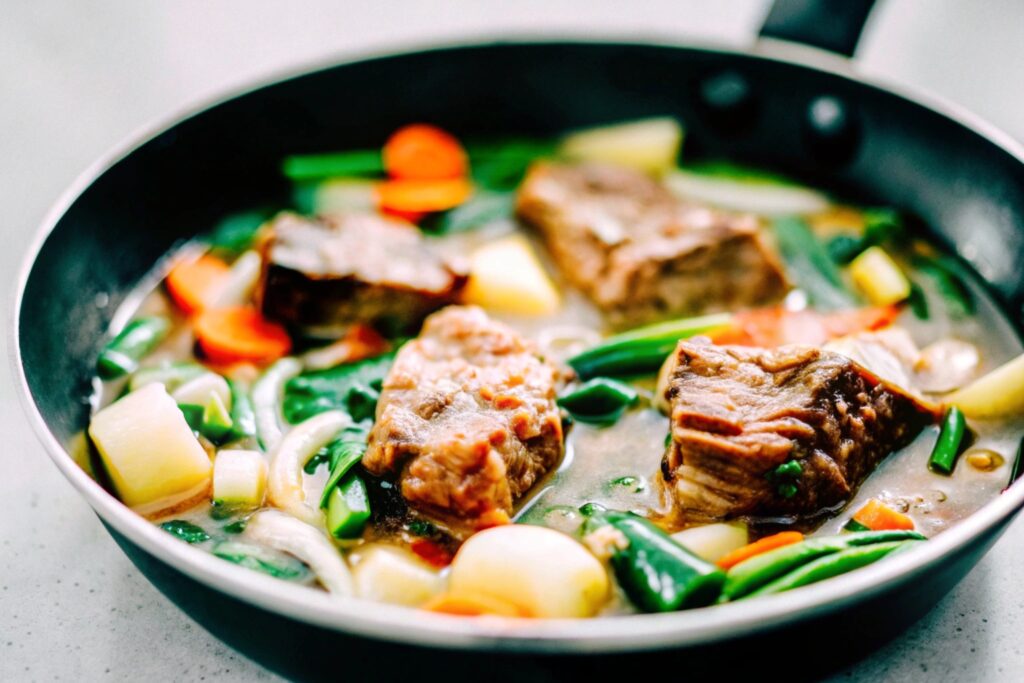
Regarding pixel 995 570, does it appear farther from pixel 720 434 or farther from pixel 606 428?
pixel 606 428

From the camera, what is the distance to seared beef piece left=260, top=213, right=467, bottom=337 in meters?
2.76

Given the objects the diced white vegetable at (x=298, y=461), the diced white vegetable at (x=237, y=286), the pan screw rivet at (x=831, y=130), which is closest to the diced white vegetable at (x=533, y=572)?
the diced white vegetable at (x=298, y=461)

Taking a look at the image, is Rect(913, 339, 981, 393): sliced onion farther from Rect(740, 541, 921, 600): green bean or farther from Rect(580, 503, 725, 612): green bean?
Rect(580, 503, 725, 612): green bean

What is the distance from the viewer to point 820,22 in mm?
3256

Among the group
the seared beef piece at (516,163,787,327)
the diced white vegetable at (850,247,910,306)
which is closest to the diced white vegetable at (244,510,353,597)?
the seared beef piece at (516,163,787,327)

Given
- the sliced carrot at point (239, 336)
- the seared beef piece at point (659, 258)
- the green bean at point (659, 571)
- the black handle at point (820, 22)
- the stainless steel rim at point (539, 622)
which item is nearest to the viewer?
the stainless steel rim at point (539, 622)

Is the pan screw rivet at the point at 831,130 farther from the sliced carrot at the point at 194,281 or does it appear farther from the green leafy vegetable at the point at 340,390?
the sliced carrot at the point at 194,281

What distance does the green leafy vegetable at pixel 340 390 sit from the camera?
2.54m

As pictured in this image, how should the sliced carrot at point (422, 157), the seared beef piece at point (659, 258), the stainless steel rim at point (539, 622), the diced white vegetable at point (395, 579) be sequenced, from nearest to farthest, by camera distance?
1. the stainless steel rim at point (539, 622)
2. the diced white vegetable at point (395, 579)
3. the seared beef piece at point (659, 258)
4. the sliced carrot at point (422, 157)

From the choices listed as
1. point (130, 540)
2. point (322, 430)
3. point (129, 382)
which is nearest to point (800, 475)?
point (322, 430)

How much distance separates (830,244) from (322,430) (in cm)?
176

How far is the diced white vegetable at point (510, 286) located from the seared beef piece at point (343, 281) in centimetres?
11

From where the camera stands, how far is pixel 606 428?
2.53 meters

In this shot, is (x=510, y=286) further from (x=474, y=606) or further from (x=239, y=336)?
(x=474, y=606)
